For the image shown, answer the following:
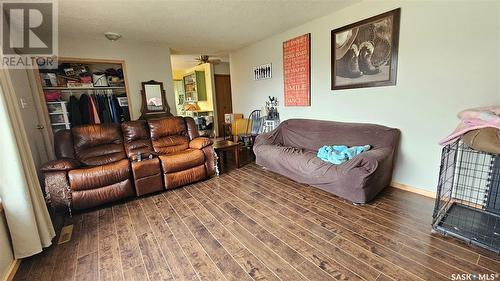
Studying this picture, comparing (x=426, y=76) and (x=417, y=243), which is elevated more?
(x=426, y=76)

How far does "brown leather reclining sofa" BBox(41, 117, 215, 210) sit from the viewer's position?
7.86 feet

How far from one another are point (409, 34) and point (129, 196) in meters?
3.85

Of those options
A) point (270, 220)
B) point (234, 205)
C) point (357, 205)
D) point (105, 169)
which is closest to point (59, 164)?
point (105, 169)

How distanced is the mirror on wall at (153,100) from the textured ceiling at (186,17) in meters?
0.82

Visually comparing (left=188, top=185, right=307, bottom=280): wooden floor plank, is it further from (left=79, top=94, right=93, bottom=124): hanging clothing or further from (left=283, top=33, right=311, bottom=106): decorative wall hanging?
(left=79, top=94, right=93, bottom=124): hanging clothing

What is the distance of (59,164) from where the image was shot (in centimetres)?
239

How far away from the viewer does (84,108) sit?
3736 mm

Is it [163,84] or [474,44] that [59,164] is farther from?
[474,44]

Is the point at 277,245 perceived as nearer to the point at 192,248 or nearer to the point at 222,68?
the point at 192,248

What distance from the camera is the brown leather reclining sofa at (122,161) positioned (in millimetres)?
2396

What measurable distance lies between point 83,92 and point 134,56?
1.10 metres

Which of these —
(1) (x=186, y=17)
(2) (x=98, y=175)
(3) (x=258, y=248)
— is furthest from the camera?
(1) (x=186, y=17)

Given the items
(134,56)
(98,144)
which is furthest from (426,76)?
(134,56)

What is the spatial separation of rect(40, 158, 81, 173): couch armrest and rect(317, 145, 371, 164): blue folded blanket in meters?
2.97
